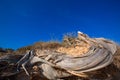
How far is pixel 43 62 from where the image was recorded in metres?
11.8

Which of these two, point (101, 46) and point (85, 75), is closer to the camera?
point (85, 75)

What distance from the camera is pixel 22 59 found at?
11.6 meters

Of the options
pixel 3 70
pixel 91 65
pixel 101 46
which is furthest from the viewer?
pixel 101 46

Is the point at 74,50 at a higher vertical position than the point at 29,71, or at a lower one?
higher

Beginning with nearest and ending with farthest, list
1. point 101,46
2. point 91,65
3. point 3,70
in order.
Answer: point 3,70 → point 91,65 → point 101,46

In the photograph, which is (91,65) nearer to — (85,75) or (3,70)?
(85,75)

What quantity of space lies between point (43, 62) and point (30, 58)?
0.47 metres

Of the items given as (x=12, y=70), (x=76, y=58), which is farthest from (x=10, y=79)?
(x=76, y=58)

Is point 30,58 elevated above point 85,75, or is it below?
above

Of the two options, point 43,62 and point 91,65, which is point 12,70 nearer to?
point 43,62

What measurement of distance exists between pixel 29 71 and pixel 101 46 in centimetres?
289

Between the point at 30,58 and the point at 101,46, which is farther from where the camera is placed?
the point at 101,46

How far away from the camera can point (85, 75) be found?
38.5ft

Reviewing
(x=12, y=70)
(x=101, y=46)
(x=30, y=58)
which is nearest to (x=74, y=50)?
(x=101, y=46)
